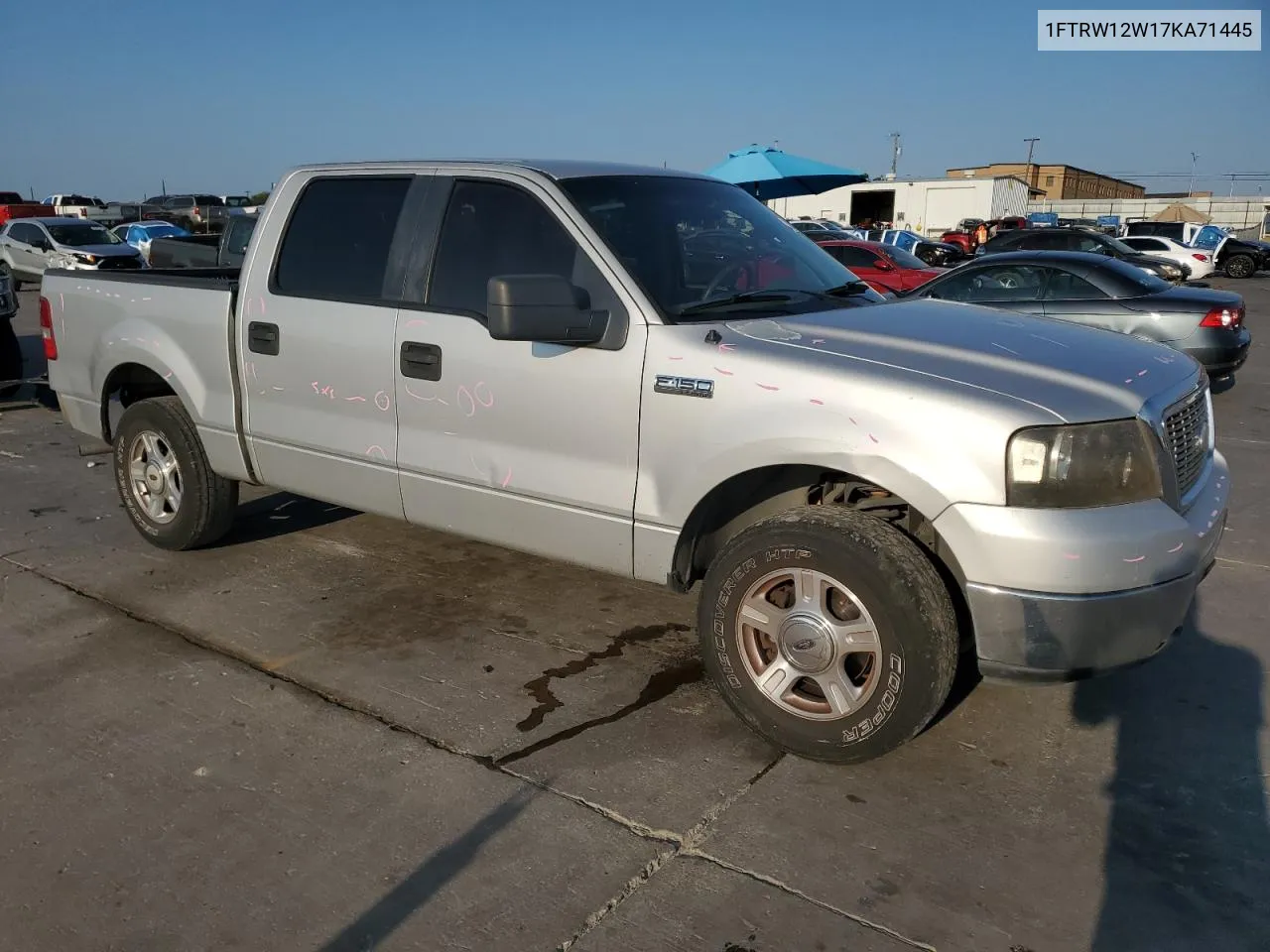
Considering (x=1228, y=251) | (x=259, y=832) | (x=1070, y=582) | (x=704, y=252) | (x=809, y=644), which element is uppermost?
(x=704, y=252)

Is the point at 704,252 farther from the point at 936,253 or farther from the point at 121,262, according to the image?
the point at 936,253

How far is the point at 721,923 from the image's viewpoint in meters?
2.54

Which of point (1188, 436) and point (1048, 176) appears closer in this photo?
point (1188, 436)

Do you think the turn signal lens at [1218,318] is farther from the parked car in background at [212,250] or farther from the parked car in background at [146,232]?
the parked car in background at [146,232]

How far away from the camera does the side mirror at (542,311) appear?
129 inches

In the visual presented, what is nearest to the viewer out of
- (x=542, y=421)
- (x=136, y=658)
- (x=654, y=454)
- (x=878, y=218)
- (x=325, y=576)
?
(x=654, y=454)

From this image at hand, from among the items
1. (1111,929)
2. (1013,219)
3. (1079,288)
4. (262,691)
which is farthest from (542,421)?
(1013,219)

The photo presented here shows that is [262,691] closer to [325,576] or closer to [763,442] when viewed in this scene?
[325,576]

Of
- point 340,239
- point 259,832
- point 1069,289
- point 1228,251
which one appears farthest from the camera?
point 1228,251

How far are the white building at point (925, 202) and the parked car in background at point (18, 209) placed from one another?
32292 millimetres

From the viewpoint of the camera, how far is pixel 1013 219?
Answer: 135 feet

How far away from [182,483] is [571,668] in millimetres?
2406

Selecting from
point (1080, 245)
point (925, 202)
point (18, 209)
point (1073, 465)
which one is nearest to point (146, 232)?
point (18, 209)

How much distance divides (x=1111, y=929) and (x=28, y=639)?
164 inches
